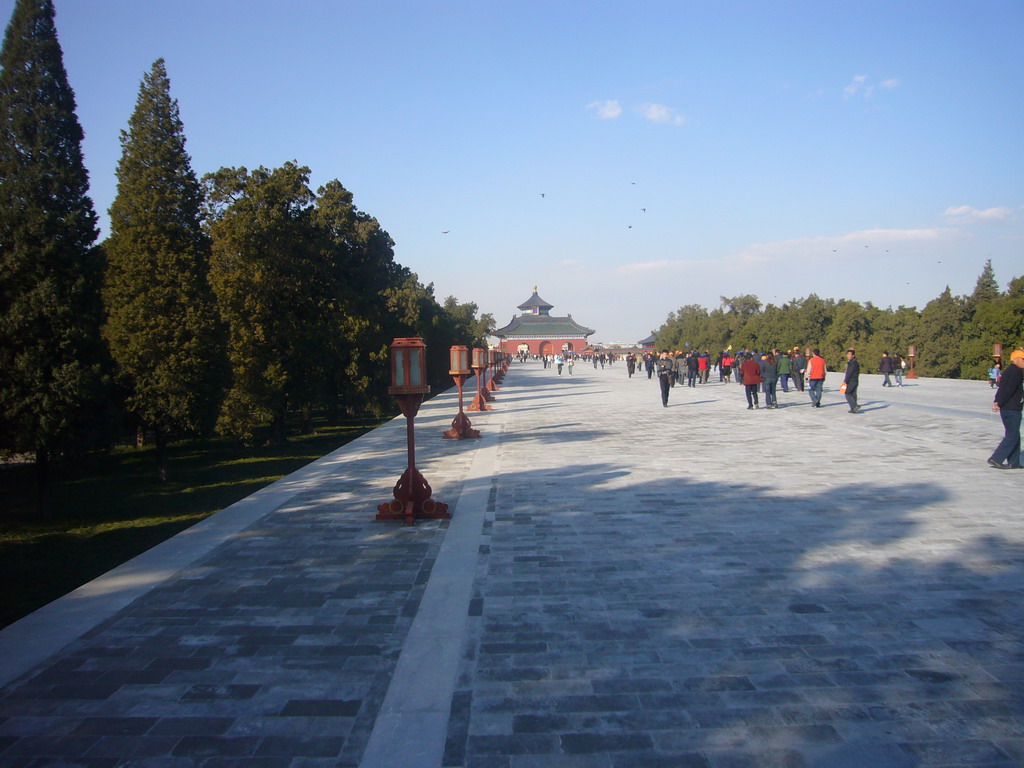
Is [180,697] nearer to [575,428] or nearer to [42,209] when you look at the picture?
[42,209]

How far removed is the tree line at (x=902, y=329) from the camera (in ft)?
106

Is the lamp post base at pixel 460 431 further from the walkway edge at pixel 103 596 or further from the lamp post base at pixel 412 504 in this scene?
the lamp post base at pixel 412 504

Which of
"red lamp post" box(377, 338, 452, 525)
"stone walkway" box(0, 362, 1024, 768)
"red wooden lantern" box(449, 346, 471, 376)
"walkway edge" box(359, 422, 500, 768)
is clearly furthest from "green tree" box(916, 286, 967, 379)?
"walkway edge" box(359, 422, 500, 768)

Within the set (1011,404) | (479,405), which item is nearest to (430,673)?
(1011,404)

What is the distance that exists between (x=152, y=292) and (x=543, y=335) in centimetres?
8347

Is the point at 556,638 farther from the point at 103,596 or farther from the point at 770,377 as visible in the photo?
the point at 770,377

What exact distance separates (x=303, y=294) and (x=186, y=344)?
516 centimetres

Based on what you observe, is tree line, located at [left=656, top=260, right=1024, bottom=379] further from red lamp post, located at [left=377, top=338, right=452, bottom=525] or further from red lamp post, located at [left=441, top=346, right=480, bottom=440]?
red lamp post, located at [left=377, top=338, right=452, bottom=525]

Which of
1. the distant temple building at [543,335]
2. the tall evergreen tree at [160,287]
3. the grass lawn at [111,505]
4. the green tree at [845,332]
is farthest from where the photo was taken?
the distant temple building at [543,335]

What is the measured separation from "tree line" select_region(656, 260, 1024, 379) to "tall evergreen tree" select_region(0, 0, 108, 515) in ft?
115

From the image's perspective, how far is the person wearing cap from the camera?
342 inches

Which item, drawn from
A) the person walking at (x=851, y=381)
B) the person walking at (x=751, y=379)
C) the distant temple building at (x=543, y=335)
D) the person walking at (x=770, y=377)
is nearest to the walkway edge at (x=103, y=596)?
the person walking at (x=851, y=381)

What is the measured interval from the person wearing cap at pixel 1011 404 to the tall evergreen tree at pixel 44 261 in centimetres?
1273

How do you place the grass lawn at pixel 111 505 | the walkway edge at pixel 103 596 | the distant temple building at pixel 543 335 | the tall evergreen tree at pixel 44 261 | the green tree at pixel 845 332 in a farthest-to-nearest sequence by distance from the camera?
the distant temple building at pixel 543 335 → the green tree at pixel 845 332 → the tall evergreen tree at pixel 44 261 → the grass lawn at pixel 111 505 → the walkway edge at pixel 103 596
